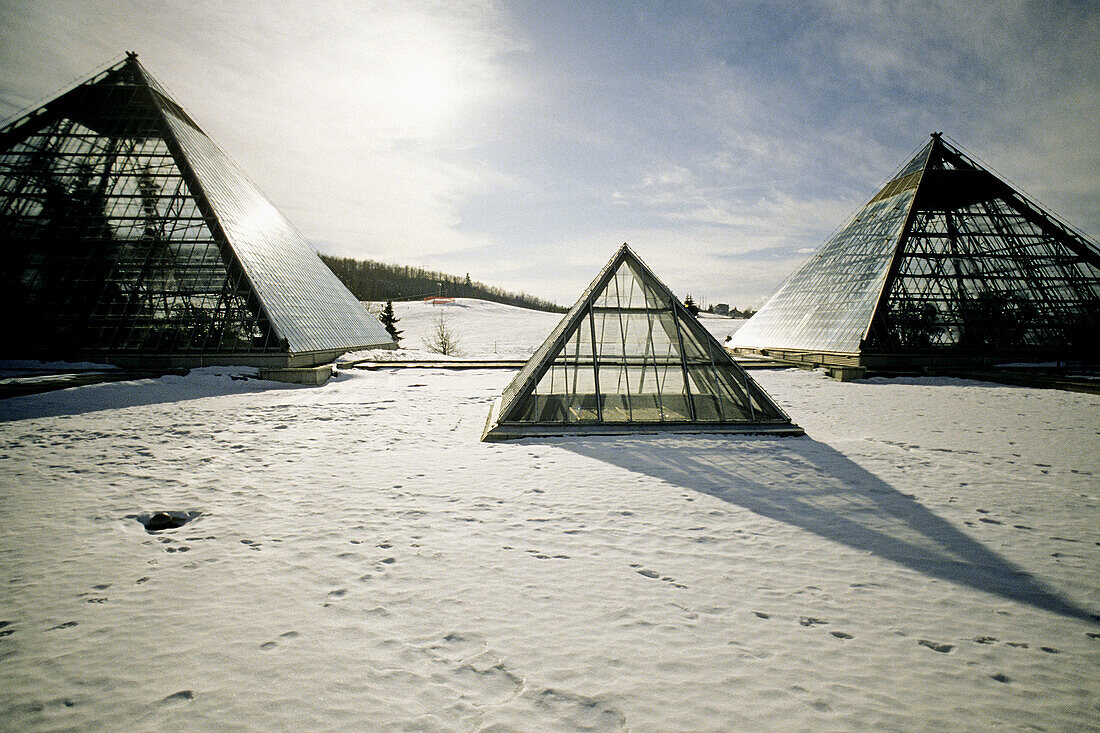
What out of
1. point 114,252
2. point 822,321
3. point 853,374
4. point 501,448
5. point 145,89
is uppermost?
point 145,89

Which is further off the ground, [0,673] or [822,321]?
[822,321]

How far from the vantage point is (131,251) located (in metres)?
21.1

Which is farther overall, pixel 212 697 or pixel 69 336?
pixel 69 336

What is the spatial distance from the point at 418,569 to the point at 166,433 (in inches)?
379

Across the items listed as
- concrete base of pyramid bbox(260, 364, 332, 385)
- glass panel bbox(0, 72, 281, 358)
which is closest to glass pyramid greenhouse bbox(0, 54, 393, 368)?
glass panel bbox(0, 72, 281, 358)

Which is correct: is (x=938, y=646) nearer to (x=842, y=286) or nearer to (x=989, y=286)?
(x=842, y=286)

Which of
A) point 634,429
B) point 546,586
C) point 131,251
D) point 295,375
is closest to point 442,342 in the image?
point 131,251

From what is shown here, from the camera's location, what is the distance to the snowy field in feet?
10.7

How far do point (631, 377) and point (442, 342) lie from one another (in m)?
41.7

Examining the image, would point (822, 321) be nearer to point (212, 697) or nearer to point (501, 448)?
point (501, 448)

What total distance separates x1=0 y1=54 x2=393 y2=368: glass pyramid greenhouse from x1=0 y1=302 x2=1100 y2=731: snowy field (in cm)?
1110

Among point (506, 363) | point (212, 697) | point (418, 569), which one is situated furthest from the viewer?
point (506, 363)

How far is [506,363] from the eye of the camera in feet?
91.8

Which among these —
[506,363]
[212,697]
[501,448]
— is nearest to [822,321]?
[506,363]
